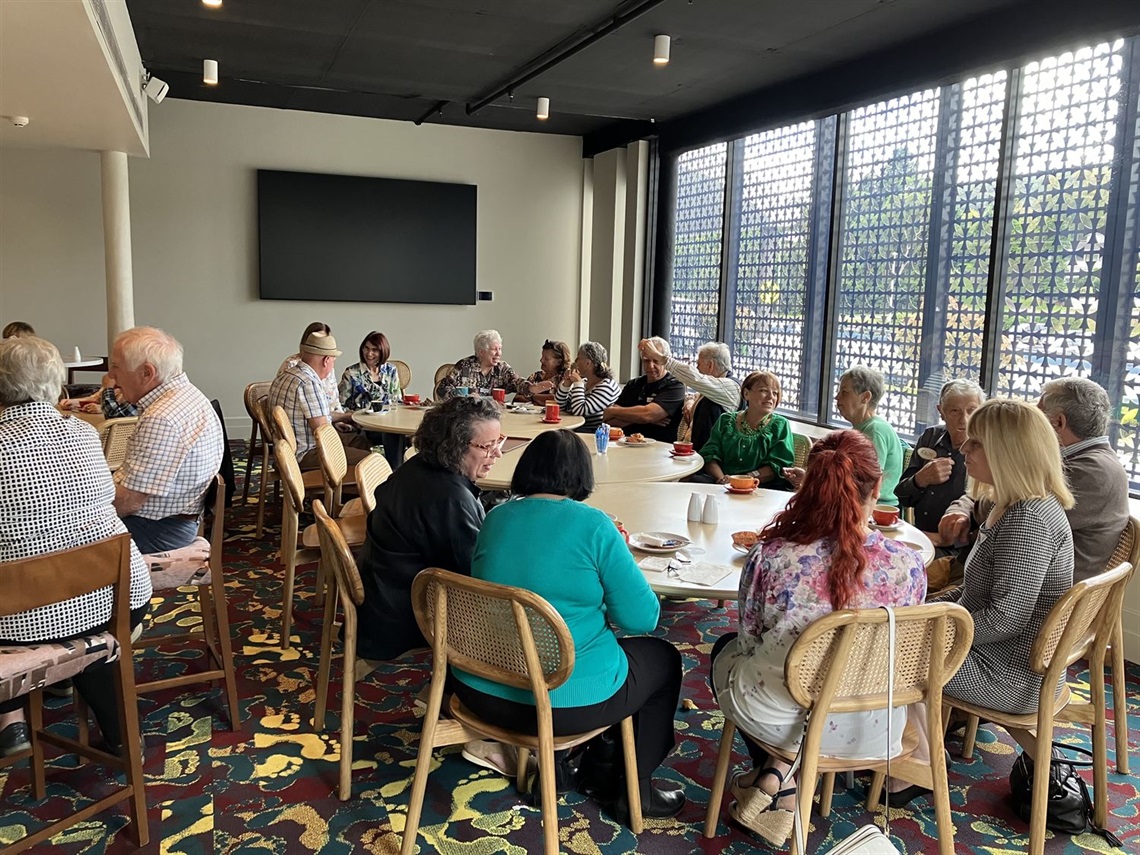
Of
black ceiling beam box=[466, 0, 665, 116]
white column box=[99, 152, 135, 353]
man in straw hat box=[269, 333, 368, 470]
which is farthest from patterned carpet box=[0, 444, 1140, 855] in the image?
white column box=[99, 152, 135, 353]

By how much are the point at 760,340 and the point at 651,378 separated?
2.05 m

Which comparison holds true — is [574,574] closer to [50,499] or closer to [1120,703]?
[50,499]

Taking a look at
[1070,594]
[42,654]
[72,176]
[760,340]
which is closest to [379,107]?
[72,176]

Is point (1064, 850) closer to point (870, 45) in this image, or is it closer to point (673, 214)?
point (870, 45)

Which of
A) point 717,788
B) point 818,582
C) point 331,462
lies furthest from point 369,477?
point 818,582

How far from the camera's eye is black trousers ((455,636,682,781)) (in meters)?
2.26

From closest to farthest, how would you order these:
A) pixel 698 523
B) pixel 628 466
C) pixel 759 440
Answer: pixel 698 523, pixel 628 466, pixel 759 440

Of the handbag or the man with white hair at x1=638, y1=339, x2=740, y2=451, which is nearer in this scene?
the handbag

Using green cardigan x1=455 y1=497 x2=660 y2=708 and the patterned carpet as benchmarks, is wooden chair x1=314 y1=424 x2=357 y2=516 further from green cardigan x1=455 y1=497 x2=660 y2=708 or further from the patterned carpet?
green cardigan x1=455 y1=497 x2=660 y2=708

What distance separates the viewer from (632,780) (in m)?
2.52

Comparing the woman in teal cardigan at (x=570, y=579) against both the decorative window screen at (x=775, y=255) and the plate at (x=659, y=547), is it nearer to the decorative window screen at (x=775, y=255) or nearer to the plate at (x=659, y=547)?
the plate at (x=659, y=547)

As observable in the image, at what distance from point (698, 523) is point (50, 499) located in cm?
207

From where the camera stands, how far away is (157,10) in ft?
17.6

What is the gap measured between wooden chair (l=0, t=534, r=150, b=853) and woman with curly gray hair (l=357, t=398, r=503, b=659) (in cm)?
66
